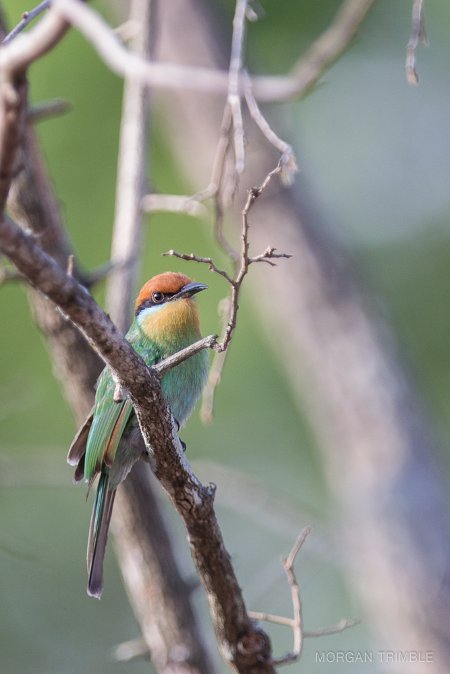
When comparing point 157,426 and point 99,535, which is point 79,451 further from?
point 157,426

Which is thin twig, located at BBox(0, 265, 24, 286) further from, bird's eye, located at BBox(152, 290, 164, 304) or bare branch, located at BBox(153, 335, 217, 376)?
bare branch, located at BBox(153, 335, 217, 376)

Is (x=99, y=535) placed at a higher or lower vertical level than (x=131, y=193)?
lower

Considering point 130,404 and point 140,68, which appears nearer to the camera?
point 140,68

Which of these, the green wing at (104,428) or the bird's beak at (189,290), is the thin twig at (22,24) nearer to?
the green wing at (104,428)

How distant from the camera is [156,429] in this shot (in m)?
2.85

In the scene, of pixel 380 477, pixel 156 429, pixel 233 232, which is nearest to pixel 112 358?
pixel 156 429

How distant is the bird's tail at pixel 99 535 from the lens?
370cm

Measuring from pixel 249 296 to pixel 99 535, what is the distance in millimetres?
6063

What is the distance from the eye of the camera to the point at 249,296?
9.71 m

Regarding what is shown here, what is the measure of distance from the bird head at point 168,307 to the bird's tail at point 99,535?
687 millimetres

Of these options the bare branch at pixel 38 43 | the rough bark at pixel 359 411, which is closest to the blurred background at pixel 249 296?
the rough bark at pixel 359 411

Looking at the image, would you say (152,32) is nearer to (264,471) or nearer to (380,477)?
(380,477)

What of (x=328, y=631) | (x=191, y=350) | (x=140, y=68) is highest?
(x=140, y=68)

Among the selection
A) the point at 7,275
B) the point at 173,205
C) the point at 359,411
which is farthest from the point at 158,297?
the point at 359,411
